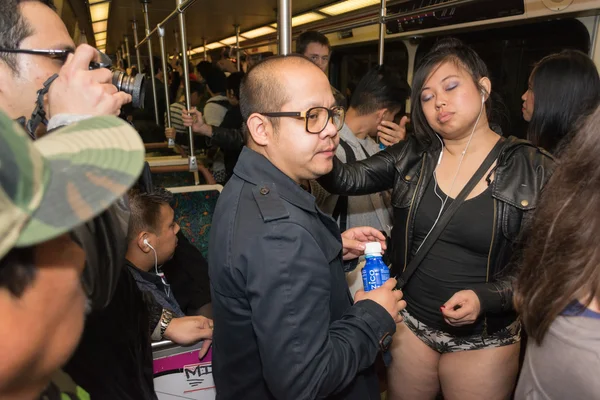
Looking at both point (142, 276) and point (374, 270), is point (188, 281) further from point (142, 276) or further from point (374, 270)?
point (374, 270)

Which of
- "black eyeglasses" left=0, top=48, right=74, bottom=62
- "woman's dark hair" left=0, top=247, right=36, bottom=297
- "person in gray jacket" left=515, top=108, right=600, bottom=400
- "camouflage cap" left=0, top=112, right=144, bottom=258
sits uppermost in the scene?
"black eyeglasses" left=0, top=48, right=74, bottom=62

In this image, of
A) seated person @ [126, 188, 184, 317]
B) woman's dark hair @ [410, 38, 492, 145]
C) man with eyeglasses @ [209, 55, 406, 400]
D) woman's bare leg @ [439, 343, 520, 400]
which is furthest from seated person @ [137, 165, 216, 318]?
woman's dark hair @ [410, 38, 492, 145]

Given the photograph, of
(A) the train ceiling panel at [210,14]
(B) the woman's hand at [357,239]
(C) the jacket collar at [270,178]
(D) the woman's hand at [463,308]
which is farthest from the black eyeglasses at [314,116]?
(A) the train ceiling panel at [210,14]

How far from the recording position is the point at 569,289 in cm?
83

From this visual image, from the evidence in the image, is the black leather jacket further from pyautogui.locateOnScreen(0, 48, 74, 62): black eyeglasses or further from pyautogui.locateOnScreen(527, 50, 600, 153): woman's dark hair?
pyautogui.locateOnScreen(0, 48, 74, 62): black eyeglasses

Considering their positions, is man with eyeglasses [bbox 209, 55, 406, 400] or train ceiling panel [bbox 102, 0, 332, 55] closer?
man with eyeglasses [bbox 209, 55, 406, 400]

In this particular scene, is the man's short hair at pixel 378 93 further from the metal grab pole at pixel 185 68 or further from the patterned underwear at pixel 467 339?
the patterned underwear at pixel 467 339

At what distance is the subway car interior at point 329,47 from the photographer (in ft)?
5.22

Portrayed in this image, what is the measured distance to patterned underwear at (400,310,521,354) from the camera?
148cm

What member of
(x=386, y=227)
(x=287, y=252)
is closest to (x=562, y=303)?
(x=287, y=252)

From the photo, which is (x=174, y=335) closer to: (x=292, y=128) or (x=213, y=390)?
(x=213, y=390)

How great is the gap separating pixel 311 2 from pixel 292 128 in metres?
5.20

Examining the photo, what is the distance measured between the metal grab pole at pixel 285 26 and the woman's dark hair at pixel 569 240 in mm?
833

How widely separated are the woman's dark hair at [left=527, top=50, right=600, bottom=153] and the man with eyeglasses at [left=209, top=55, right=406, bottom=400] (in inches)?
59.8
